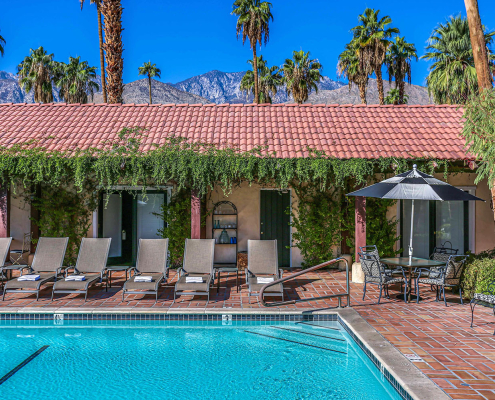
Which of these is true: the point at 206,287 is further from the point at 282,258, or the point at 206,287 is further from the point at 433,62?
the point at 433,62

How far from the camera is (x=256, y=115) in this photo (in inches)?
443

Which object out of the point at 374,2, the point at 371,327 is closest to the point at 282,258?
the point at 371,327

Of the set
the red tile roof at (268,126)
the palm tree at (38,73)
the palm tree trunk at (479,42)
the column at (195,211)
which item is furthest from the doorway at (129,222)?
the palm tree at (38,73)

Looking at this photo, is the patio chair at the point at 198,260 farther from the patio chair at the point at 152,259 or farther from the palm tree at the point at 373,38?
the palm tree at the point at 373,38

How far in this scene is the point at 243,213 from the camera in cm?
1160

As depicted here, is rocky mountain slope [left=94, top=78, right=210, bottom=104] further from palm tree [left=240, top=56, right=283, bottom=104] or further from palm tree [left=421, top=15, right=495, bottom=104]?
palm tree [left=421, top=15, right=495, bottom=104]

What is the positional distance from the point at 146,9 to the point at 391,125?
2130 cm

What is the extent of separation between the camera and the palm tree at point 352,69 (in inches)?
919

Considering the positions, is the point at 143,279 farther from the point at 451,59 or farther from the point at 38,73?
the point at 38,73

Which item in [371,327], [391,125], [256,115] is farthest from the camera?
[256,115]

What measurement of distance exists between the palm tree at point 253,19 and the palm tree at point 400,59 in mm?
8149

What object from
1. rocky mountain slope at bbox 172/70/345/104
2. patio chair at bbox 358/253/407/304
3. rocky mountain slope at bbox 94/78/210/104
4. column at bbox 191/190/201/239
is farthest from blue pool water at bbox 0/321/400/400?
rocky mountain slope at bbox 172/70/345/104

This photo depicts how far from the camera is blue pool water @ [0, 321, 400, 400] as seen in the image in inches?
176

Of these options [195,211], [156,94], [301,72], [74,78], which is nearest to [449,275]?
[195,211]
